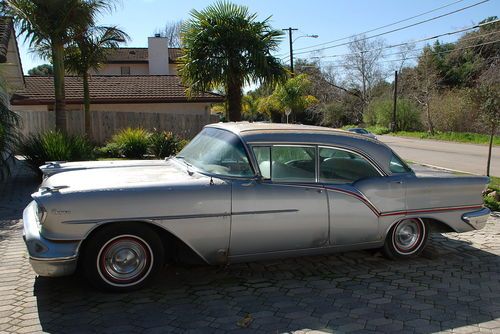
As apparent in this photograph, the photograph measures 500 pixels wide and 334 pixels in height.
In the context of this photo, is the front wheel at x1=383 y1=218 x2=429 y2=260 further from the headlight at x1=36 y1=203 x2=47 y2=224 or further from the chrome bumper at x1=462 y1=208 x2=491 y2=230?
the headlight at x1=36 y1=203 x2=47 y2=224

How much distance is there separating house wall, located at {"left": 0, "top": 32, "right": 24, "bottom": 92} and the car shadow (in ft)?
38.2

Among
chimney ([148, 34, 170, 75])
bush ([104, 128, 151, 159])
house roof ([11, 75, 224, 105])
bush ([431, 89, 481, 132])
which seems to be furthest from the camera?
chimney ([148, 34, 170, 75])

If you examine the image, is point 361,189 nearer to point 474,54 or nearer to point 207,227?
point 207,227

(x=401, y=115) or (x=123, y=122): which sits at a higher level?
(x=401, y=115)

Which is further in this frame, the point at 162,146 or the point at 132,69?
the point at 132,69

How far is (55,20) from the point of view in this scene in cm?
1305

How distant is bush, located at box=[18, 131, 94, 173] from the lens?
10219mm

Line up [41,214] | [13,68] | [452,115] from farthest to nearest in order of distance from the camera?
[452,115] < [13,68] < [41,214]

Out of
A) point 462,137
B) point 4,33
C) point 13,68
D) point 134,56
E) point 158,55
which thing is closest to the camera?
point 4,33

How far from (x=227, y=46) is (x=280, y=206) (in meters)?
8.67

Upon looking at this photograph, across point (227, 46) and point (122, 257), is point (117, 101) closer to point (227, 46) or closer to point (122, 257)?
point (227, 46)

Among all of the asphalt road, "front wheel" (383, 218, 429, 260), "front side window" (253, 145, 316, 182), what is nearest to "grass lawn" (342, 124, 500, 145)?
the asphalt road

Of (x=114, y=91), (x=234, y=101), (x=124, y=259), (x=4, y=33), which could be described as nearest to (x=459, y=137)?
(x=234, y=101)

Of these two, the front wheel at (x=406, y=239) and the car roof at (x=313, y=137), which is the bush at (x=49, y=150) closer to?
the car roof at (x=313, y=137)
